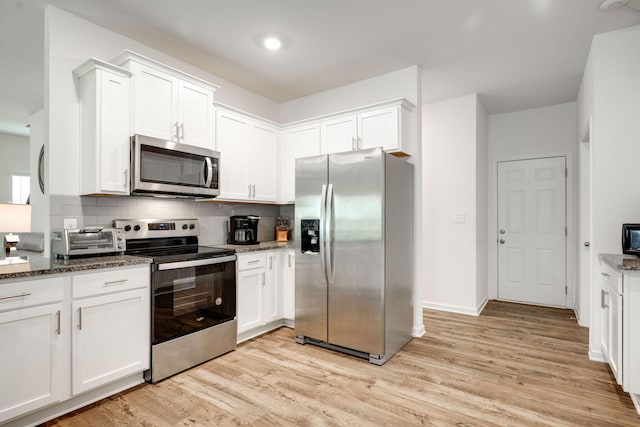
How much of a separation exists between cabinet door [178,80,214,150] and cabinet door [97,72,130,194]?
45cm

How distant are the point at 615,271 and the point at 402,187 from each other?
5.31 feet

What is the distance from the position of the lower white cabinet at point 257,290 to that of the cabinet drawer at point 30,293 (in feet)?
4.54

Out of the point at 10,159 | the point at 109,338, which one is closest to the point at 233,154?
the point at 109,338

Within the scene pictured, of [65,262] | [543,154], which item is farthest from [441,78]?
[65,262]

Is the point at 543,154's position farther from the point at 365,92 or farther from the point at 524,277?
the point at 365,92

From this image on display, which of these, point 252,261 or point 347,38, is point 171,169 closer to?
point 252,261

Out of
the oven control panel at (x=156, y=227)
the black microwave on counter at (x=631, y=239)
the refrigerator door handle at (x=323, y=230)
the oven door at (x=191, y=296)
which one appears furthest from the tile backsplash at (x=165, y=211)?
the black microwave on counter at (x=631, y=239)

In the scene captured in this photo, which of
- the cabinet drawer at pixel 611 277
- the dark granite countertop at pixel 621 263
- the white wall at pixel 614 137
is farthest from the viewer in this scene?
the white wall at pixel 614 137

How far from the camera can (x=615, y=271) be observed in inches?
87.2

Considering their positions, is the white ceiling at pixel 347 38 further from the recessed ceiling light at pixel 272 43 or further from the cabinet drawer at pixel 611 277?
the cabinet drawer at pixel 611 277

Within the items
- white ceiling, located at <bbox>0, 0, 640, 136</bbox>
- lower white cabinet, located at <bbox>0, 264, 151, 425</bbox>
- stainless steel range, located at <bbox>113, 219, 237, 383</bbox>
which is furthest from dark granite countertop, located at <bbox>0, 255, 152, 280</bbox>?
white ceiling, located at <bbox>0, 0, 640, 136</bbox>

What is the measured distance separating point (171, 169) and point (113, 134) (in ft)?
1.54

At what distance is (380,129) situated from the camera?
329cm

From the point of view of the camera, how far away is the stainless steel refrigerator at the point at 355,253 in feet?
9.32
